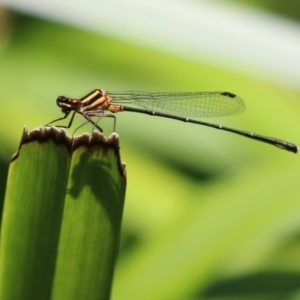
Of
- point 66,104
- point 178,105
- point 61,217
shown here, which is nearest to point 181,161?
point 178,105

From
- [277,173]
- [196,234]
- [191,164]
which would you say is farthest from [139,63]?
[196,234]

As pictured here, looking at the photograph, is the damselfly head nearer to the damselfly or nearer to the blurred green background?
the damselfly

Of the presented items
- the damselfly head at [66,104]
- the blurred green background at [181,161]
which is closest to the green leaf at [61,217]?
the blurred green background at [181,161]

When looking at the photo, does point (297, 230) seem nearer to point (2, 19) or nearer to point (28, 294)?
point (28, 294)

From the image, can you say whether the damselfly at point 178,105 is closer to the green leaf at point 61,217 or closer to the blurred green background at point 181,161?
the blurred green background at point 181,161

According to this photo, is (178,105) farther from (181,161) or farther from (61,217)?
(61,217)

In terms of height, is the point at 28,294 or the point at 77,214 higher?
the point at 77,214
